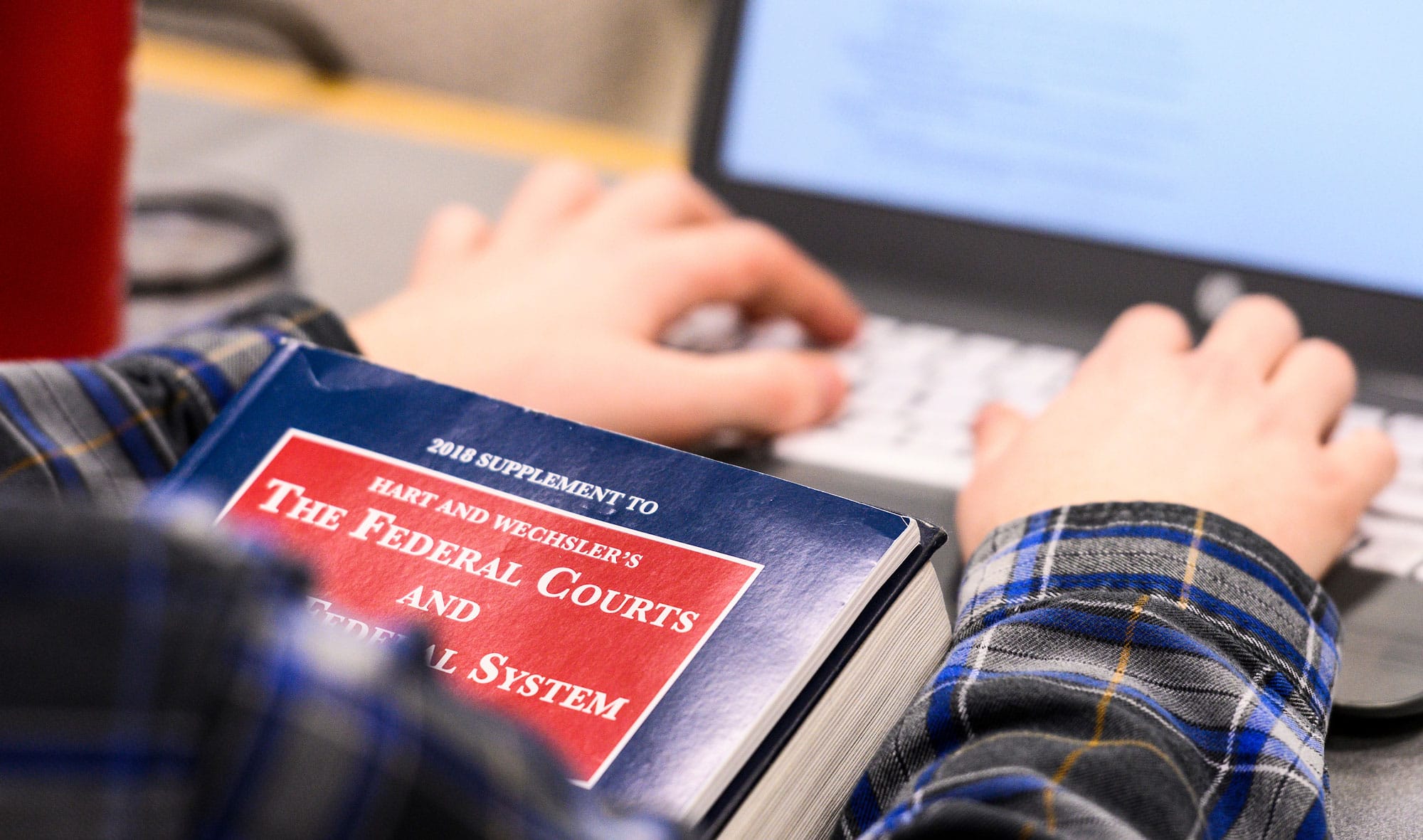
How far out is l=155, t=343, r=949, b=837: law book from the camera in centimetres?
26

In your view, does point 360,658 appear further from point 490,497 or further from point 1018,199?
point 1018,199

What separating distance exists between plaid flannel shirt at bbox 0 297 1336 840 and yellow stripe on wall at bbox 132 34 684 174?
0.48 m

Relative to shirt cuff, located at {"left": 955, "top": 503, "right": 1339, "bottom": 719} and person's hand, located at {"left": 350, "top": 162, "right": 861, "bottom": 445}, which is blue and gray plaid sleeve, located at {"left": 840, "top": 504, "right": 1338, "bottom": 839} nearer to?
shirt cuff, located at {"left": 955, "top": 503, "right": 1339, "bottom": 719}

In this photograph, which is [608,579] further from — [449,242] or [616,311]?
[449,242]

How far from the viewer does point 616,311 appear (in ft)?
1.72

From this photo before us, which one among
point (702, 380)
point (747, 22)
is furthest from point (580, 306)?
point (747, 22)

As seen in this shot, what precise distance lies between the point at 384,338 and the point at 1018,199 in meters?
0.33

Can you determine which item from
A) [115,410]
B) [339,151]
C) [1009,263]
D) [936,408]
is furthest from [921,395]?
[339,151]

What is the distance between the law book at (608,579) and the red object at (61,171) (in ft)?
0.80

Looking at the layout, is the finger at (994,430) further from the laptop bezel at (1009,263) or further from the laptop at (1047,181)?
the laptop bezel at (1009,263)

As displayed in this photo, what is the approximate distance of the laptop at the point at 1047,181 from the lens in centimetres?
53

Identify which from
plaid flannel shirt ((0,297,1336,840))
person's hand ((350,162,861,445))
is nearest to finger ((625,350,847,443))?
person's hand ((350,162,861,445))

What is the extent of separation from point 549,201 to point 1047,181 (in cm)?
27

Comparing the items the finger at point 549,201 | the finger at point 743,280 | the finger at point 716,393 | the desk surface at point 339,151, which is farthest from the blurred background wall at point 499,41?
the finger at point 716,393
